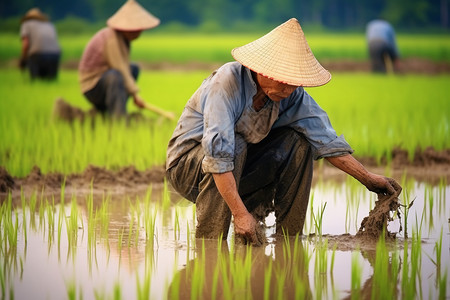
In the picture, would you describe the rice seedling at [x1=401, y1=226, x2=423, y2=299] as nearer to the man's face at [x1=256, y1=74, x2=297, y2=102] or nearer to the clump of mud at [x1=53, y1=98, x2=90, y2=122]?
the man's face at [x1=256, y1=74, x2=297, y2=102]

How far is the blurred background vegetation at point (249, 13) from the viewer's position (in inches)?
1087

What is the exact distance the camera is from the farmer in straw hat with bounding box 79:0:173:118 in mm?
7250

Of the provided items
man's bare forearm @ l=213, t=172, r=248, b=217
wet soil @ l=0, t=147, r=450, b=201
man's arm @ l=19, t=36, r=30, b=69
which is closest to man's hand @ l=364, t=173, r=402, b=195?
man's bare forearm @ l=213, t=172, r=248, b=217

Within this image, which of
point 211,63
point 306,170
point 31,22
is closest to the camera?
point 306,170

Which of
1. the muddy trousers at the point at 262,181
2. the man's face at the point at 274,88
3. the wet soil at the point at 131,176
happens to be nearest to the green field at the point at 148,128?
the wet soil at the point at 131,176

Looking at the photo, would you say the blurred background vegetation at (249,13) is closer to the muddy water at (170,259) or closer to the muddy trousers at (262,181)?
the muddy water at (170,259)

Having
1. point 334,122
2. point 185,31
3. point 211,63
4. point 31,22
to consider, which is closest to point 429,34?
point 185,31

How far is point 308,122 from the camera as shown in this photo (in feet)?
12.8

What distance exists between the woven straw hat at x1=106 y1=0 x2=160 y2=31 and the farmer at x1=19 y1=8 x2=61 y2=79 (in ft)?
19.3

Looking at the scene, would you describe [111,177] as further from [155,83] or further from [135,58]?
[135,58]

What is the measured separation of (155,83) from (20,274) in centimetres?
1025

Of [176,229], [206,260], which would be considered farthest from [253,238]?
[176,229]

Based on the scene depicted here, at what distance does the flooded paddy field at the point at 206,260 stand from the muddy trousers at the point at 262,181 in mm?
104

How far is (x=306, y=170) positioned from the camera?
398cm
